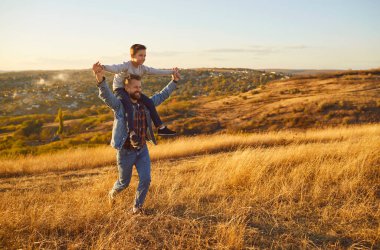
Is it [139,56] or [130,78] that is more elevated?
[139,56]

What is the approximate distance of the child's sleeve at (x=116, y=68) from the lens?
4.04 m

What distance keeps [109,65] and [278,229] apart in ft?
9.92

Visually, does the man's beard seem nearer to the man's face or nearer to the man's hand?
the man's face

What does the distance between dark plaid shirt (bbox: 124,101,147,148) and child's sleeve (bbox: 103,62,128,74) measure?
0.49 meters

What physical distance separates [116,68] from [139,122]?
78 cm

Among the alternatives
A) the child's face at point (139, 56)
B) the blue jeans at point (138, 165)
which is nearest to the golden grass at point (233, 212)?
the blue jeans at point (138, 165)

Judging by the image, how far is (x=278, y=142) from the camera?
44.6 feet

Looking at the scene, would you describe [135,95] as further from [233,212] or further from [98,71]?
[233,212]

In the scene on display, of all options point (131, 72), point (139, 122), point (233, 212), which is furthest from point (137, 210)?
point (131, 72)

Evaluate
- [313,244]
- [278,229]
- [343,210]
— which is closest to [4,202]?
[278,229]

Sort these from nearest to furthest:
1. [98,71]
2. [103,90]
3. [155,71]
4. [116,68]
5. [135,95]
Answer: [98,71], [103,90], [116,68], [135,95], [155,71]

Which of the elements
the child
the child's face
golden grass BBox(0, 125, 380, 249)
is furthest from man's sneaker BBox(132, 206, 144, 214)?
the child's face

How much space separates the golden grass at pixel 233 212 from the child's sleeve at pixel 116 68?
1853 mm

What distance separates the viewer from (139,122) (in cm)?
436
